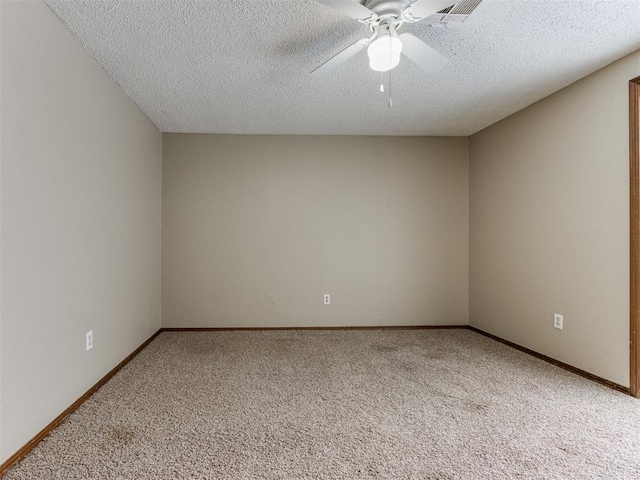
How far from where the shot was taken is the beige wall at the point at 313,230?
12.6 ft

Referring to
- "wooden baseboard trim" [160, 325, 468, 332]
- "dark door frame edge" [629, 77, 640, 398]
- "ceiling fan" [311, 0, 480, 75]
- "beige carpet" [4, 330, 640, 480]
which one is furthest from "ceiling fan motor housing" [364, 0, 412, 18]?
"wooden baseboard trim" [160, 325, 468, 332]

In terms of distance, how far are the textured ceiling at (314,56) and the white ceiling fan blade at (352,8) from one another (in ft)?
1.05

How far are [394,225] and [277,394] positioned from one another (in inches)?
92.6

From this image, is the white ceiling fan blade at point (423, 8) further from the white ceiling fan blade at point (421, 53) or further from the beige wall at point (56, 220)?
the beige wall at point (56, 220)

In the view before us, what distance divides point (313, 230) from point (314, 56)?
1.97m

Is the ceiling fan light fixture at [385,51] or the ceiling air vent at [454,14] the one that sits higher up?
the ceiling air vent at [454,14]

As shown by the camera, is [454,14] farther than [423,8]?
Yes

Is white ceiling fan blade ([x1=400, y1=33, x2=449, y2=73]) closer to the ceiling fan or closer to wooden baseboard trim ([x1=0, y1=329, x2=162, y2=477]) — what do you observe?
the ceiling fan

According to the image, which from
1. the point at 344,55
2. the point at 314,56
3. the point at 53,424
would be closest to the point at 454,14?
the point at 344,55

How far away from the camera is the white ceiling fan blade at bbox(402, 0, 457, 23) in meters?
1.46

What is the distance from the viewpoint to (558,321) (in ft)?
9.05

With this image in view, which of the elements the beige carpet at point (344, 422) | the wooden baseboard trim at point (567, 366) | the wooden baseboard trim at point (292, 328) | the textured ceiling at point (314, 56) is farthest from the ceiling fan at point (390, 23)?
the wooden baseboard trim at point (292, 328)

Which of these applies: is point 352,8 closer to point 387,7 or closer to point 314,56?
point 387,7

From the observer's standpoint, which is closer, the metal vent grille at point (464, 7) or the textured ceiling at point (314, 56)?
the metal vent grille at point (464, 7)
